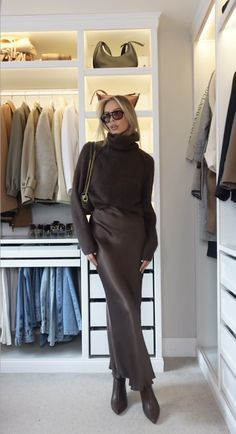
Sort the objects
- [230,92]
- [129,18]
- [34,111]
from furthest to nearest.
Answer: [34,111] → [129,18] → [230,92]

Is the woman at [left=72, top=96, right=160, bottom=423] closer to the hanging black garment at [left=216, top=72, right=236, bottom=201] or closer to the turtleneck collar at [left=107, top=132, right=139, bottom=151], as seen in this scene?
the turtleneck collar at [left=107, top=132, right=139, bottom=151]

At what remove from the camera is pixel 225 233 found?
1644 mm

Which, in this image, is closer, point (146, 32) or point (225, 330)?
point (225, 330)

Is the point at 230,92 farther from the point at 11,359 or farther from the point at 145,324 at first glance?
the point at 11,359

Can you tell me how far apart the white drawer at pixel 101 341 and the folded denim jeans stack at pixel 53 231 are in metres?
0.64

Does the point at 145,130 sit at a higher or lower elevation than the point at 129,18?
lower

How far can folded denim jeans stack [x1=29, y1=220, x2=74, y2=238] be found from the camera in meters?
2.29

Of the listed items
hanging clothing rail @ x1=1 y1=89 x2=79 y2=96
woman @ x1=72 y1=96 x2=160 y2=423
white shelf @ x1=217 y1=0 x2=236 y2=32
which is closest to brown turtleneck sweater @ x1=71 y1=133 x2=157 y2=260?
woman @ x1=72 y1=96 x2=160 y2=423

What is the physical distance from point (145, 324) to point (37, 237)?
0.86m

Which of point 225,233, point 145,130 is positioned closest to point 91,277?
point 225,233

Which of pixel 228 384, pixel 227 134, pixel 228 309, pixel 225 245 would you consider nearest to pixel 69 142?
pixel 227 134

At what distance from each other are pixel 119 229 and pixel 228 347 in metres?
0.73

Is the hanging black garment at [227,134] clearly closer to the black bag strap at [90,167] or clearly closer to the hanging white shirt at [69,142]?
the black bag strap at [90,167]

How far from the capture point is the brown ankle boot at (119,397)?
1.67 m
